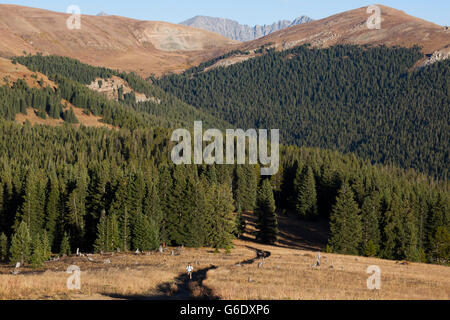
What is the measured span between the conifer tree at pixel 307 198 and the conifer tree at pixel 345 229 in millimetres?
39539

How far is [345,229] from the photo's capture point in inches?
3428

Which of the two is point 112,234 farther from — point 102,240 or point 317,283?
point 317,283

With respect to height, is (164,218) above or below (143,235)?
above

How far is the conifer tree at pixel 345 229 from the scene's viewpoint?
86188mm

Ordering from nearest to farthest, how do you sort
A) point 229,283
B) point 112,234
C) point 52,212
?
point 229,283, point 112,234, point 52,212

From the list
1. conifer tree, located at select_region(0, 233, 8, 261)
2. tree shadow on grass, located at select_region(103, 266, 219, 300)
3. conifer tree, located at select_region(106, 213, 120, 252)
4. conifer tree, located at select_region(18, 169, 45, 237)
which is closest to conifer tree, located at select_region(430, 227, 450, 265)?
conifer tree, located at select_region(106, 213, 120, 252)

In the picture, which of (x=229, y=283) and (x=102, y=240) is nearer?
(x=229, y=283)

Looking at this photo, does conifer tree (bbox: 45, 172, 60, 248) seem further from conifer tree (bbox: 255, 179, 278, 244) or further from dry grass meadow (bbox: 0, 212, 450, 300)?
conifer tree (bbox: 255, 179, 278, 244)

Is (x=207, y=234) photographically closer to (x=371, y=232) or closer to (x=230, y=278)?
(x=371, y=232)

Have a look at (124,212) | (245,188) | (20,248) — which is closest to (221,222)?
(124,212)

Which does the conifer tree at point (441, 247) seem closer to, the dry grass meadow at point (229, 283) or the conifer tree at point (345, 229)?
the conifer tree at point (345, 229)

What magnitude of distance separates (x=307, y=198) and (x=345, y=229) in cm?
4362

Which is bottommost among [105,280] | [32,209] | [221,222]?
[221,222]

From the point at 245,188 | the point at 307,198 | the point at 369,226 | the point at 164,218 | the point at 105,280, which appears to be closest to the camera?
the point at 105,280
